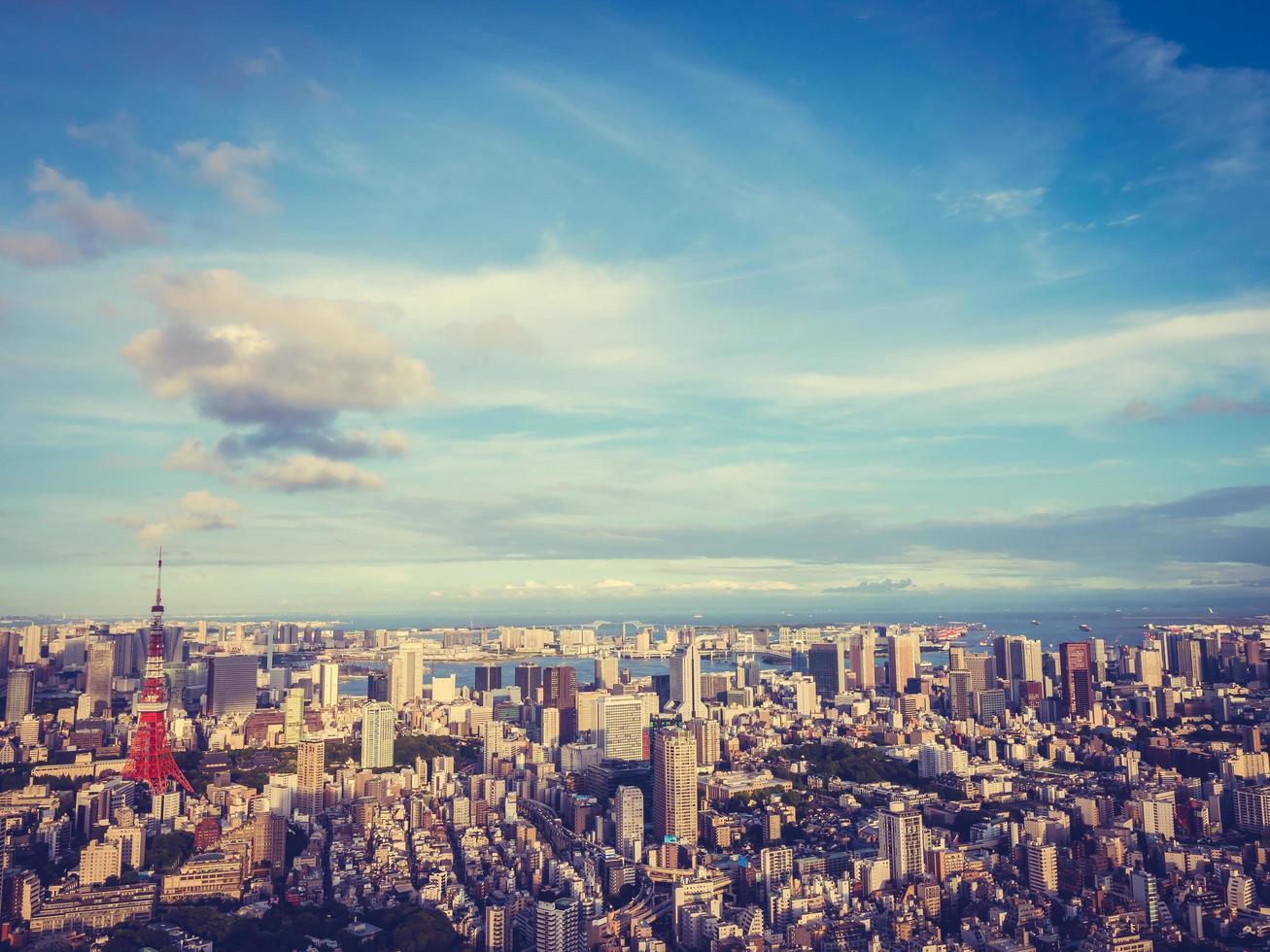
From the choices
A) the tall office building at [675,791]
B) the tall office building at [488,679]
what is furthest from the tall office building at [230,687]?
the tall office building at [675,791]

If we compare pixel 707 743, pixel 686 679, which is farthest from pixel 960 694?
pixel 707 743

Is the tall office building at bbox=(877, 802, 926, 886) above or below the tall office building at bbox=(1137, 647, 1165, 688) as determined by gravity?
below

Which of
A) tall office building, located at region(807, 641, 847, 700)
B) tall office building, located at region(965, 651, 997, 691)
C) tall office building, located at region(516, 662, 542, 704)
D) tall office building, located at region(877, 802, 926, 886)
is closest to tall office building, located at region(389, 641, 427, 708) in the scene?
tall office building, located at region(516, 662, 542, 704)

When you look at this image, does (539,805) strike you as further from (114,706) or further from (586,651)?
(586,651)

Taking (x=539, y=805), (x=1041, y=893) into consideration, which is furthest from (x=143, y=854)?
(x=1041, y=893)

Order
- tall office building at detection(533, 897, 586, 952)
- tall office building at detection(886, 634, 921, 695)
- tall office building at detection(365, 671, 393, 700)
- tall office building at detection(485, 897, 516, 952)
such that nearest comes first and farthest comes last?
1. tall office building at detection(533, 897, 586, 952)
2. tall office building at detection(485, 897, 516, 952)
3. tall office building at detection(365, 671, 393, 700)
4. tall office building at detection(886, 634, 921, 695)

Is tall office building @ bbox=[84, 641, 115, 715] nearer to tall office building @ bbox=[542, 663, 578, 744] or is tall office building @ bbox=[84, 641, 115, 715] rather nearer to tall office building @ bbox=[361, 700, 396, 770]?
tall office building @ bbox=[361, 700, 396, 770]
